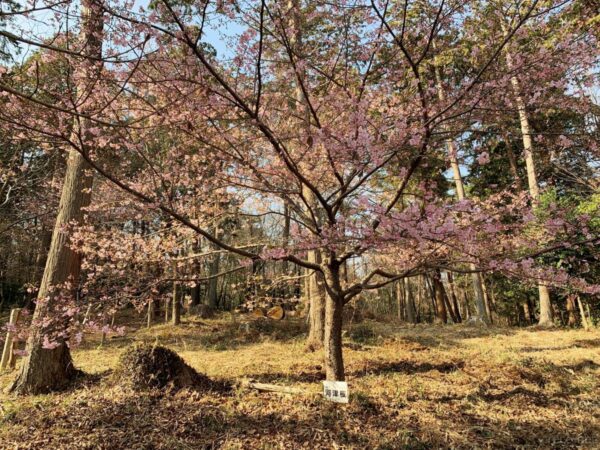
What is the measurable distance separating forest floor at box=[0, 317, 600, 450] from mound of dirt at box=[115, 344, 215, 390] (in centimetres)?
17

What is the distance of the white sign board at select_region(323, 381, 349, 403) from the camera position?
3.49 metres

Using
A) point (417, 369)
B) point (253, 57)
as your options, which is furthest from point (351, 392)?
point (253, 57)

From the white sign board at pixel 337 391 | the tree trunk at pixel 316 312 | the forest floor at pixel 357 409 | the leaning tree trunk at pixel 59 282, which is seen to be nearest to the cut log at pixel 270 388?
the forest floor at pixel 357 409

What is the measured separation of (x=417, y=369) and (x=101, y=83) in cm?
509

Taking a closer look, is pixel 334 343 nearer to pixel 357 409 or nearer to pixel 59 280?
pixel 357 409

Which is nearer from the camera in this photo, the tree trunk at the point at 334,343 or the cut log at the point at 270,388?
the tree trunk at the point at 334,343

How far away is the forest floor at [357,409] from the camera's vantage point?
9.65 ft

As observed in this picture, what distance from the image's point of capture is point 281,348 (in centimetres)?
743

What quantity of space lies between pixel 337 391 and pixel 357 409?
247mm

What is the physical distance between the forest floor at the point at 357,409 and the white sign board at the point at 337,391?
71 millimetres

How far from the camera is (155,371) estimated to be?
165 inches

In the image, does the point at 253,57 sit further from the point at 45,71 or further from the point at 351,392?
the point at 351,392

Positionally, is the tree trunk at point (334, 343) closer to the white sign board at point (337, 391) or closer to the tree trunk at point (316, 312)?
the white sign board at point (337, 391)

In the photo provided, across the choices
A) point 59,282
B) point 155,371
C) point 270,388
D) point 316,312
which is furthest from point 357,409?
point 59,282
